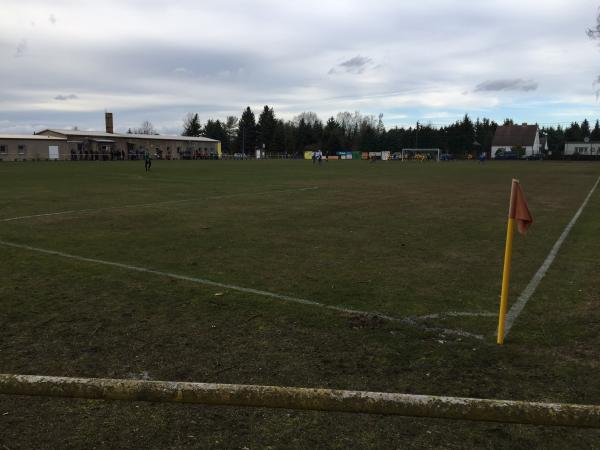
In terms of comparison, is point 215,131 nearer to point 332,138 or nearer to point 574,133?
point 332,138

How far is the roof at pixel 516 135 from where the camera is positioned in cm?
12973

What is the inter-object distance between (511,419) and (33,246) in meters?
9.38

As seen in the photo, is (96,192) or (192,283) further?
(96,192)

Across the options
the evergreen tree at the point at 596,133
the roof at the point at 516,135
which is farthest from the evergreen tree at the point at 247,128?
the evergreen tree at the point at 596,133


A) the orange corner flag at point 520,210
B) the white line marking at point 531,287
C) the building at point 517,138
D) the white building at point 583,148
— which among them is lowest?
the white line marking at point 531,287

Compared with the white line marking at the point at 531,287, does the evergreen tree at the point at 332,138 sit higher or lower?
higher

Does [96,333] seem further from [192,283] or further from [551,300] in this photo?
[551,300]

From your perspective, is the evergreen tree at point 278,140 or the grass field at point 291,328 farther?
the evergreen tree at point 278,140

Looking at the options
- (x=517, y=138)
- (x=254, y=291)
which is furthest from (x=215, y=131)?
(x=254, y=291)

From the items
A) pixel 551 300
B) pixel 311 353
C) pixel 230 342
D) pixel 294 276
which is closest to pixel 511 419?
pixel 311 353

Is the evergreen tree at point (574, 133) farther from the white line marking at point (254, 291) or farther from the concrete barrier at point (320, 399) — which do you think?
the concrete barrier at point (320, 399)

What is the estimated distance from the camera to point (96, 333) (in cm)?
496

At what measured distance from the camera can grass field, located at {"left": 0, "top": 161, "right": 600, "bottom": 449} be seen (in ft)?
10.9

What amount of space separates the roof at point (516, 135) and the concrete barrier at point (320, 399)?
139 metres
